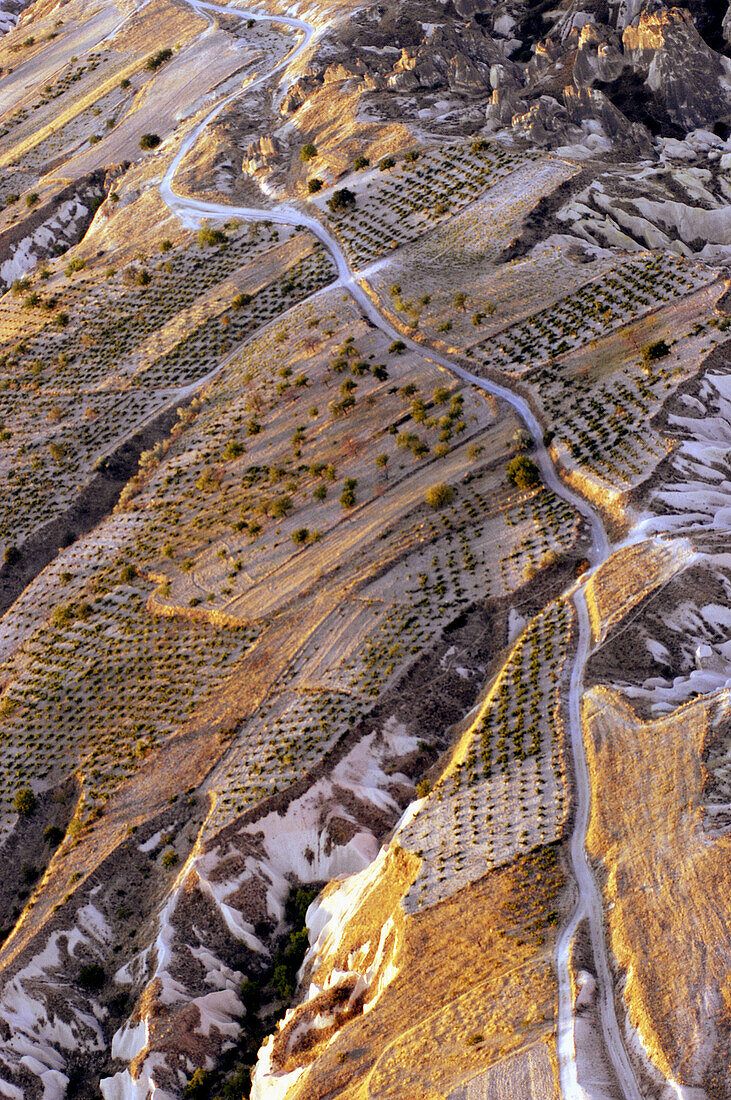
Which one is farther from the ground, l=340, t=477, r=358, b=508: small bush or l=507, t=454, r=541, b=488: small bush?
l=340, t=477, r=358, b=508: small bush

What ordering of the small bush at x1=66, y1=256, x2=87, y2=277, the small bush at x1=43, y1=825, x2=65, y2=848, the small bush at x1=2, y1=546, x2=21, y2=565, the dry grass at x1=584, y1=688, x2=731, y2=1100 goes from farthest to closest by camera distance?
the small bush at x1=66, y1=256, x2=87, y2=277 → the small bush at x1=2, y1=546, x2=21, y2=565 → the small bush at x1=43, y1=825, x2=65, y2=848 → the dry grass at x1=584, y1=688, x2=731, y2=1100

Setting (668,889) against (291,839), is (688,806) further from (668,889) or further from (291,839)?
(291,839)

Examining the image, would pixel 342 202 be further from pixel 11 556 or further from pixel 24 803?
pixel 24 803

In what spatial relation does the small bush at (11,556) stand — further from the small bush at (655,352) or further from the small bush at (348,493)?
the small bush at (655,352)

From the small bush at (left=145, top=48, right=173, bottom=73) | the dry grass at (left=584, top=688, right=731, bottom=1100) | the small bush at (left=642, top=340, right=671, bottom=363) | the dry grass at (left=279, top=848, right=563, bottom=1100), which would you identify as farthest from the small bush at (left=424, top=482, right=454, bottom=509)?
the small bush at (left=145, top=48, right=173, bottom=73)

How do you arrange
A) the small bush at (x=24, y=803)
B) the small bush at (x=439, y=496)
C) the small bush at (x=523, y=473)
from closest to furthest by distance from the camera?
the small bush at (x=24, y=803) < the small bush at (x=523, y=473) < the small bush at (x=439, y=496)

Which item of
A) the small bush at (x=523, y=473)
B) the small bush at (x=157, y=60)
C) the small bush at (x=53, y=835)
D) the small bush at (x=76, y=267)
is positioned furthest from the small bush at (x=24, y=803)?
the small bush at (x=157, y=60)

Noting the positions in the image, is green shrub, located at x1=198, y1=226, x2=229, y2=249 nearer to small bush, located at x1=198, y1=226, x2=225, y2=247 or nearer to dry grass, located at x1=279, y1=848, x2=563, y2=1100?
small bush, located at x1=198, y1=226, x2=225, y2=247

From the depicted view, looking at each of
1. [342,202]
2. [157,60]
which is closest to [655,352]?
[342,202]

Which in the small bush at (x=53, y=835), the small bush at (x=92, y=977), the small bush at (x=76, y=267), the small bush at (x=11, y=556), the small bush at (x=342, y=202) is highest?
the small bush at (x=76, y=267)
